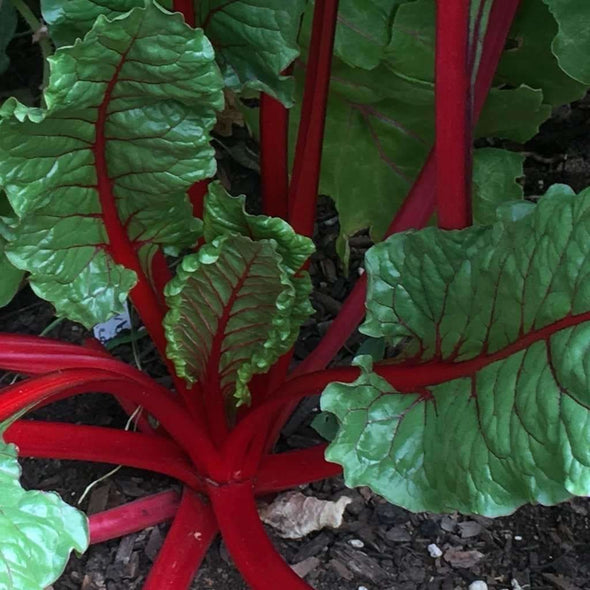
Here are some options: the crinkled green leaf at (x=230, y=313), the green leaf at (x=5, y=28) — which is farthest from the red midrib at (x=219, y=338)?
the green leaf at (x=5, y=28)

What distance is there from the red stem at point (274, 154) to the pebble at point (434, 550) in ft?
1.37

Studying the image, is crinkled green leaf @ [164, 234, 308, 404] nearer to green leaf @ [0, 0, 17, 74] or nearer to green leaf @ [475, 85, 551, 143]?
green leaf @ [475, 85, 551, 143]

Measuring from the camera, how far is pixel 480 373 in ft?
2.55

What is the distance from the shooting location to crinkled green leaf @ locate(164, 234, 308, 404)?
2.67ft

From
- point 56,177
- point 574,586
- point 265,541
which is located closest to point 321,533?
point 265,541

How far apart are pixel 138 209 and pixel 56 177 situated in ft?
0.33

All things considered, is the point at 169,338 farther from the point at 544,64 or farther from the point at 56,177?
the point at 544,64

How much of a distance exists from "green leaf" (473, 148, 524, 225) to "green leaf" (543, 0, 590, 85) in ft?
0.93

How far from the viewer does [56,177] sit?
32.6 inches

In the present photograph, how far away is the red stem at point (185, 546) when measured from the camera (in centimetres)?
95

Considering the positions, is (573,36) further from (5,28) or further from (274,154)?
(5,28)

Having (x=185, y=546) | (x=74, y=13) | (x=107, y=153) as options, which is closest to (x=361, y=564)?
(x=185, y=546)

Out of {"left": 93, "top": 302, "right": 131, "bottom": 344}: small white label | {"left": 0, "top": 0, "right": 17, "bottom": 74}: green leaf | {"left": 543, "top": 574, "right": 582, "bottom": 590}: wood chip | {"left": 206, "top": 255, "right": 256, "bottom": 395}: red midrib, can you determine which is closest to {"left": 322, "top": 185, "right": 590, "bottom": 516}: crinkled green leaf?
{"left": 206, "top": 255, "right": 256, "bottom": 395}: red midrib

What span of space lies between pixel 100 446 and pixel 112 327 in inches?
12.9
